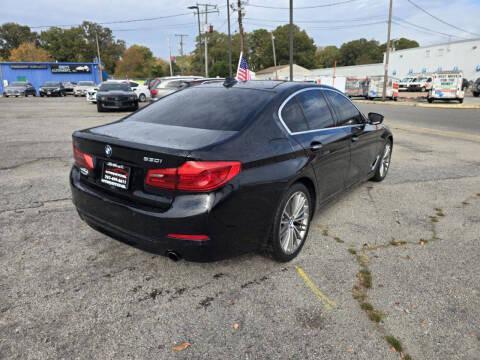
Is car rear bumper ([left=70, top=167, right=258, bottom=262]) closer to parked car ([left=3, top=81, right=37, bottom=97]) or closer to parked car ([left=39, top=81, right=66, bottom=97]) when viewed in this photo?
parked car ([left=39, top=81, right=66, bottom=97])

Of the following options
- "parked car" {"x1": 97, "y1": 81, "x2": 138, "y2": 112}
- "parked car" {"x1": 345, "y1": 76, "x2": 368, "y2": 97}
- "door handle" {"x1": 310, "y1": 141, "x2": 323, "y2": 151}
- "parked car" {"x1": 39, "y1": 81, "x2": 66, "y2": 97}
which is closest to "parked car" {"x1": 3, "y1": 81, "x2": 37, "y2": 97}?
"parked car" {"x1": 39, "y1": 81, "x2": 66, "y2": 97}

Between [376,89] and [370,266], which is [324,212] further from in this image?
[376,89]

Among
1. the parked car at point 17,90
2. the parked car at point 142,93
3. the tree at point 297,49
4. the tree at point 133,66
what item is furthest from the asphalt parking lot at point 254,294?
the tree at point 297,49

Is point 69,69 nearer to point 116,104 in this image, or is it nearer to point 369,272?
point 116,104

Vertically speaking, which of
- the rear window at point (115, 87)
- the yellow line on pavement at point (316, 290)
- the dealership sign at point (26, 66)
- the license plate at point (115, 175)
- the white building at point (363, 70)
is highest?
the dealership sign at point (26, 66)

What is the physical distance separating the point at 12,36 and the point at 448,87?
354 ft

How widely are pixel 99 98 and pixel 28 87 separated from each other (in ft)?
77.1

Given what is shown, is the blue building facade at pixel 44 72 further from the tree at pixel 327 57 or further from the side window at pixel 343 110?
the tree at pixel 327 57

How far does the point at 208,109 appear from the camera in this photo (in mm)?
3330

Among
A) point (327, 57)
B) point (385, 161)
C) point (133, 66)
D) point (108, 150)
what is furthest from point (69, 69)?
point (327, 57)

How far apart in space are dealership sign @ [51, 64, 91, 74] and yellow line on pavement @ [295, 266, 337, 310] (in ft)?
166

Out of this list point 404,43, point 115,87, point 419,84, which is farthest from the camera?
point 404,43

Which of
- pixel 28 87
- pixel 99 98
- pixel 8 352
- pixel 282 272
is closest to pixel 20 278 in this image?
pixel 8 352

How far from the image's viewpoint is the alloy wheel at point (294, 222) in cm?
318
